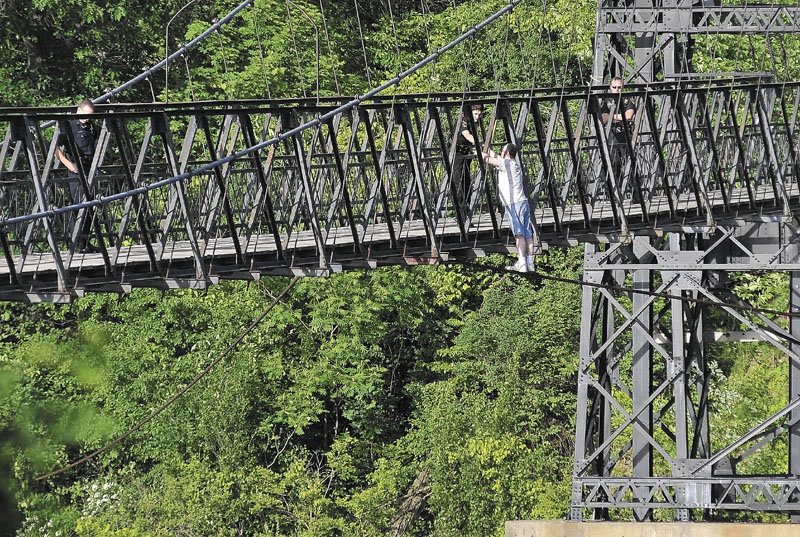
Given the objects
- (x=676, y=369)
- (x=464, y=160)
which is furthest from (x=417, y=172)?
(x=676, y=369)

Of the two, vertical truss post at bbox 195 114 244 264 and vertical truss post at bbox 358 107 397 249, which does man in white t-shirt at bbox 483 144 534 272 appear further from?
vertical truss post at bbox 195 114 244 264

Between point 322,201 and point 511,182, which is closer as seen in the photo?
point 511,182

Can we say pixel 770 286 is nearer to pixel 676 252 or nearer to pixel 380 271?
pixel 380 271

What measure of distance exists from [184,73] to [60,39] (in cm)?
263

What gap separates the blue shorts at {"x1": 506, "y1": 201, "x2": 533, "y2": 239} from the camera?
1574 cm

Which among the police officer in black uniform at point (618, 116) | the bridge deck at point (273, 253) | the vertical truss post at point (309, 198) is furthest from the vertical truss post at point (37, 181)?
the police officer in black uniform at point (618, 116)

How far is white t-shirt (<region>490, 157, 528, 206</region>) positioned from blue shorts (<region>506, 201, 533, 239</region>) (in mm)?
51

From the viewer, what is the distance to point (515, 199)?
15.7 metres

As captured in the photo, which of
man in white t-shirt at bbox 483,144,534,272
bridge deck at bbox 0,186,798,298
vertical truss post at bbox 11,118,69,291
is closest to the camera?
vertical truss post at bbox 11,118,69,291

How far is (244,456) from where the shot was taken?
96.3 feet

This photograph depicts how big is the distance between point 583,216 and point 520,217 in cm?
183

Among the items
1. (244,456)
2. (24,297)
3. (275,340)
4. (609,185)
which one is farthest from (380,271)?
(24,297)

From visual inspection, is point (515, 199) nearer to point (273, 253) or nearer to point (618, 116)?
point (273, 253)

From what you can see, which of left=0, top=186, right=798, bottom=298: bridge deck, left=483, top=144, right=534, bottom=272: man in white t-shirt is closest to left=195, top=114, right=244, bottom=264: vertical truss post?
left=0, top=186, right=798, bottom=298: bridge deck
